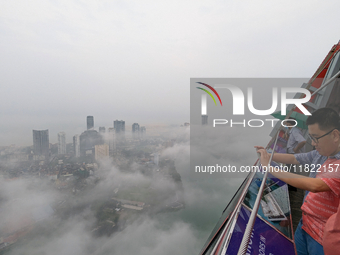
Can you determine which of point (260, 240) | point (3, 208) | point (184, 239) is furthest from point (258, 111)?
point (3, 208)

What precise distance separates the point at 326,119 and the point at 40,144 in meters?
22.2

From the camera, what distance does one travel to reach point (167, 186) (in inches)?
1176

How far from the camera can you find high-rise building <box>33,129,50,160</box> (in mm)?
15924

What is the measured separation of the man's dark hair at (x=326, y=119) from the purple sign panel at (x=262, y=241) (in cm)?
92

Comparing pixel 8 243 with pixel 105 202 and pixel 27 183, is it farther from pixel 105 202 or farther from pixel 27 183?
pixel 105 202

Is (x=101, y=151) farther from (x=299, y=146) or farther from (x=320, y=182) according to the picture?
(x=320, y=182)

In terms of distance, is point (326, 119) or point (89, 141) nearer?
point (326, 119)

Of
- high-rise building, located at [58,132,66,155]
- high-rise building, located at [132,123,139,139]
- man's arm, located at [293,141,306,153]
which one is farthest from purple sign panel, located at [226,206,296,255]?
high-rise building, located at [132,123,139,139]

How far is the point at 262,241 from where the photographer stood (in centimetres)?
109

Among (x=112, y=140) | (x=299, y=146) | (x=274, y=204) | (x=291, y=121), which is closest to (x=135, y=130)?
(x=112, y=140)

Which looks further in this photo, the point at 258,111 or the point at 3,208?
the point at 3,208

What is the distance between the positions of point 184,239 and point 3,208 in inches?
1043

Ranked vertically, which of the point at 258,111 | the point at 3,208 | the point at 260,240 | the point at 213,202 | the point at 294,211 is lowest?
the point at 213,202

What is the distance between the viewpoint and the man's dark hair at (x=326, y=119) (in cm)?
83
